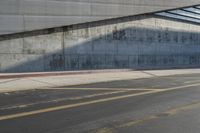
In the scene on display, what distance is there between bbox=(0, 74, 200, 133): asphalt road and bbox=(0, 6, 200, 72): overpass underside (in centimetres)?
A: 1255

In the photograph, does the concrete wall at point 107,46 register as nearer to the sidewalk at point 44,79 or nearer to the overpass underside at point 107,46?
the overpass underside at point 107,46

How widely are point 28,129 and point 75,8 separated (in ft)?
75.0

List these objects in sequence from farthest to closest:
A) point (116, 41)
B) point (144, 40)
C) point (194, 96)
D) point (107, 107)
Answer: point (144, 40), point (116, 41), point (194, 96), point (107, 107)

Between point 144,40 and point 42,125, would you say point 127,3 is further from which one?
point 42,125

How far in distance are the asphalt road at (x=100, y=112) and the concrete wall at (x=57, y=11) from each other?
42.5 feet

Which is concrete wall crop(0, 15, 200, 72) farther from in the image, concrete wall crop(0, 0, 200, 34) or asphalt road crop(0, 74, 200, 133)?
asphalt road crop(0, 74, 200, 133)

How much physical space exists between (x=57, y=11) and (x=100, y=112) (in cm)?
1977

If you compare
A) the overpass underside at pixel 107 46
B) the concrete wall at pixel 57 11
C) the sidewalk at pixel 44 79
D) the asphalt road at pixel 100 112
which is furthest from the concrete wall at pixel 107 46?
the asphalt road at pixel 100 112

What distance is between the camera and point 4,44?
27.2 metres

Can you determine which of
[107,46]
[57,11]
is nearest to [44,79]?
[57,11]

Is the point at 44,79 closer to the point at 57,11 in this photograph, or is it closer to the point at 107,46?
the point at 57,11

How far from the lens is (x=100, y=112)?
10953mm

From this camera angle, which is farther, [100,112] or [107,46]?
[107,46]

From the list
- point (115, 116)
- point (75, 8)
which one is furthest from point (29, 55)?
point (115, 116)
